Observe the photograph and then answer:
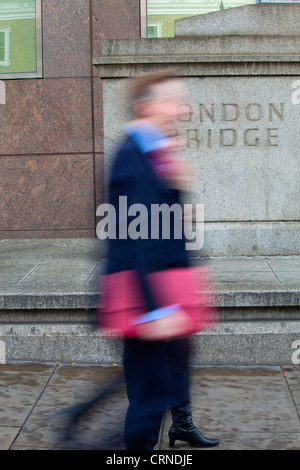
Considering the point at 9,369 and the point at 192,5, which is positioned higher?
the point at 192,5

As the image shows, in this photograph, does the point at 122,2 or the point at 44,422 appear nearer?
the point at 44,422

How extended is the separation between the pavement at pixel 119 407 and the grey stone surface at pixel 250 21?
10.2ft

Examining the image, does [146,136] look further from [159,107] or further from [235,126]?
[235,126]

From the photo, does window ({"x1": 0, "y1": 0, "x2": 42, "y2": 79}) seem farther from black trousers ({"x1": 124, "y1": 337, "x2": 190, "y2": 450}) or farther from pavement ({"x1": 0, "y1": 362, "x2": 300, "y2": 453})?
black trousers ({"x1": 124, "y1": 337, "x2": 190, "y2": 450})

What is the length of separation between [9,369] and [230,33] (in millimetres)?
3537

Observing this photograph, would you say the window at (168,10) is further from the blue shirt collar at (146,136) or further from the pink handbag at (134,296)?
the pink handbag at (134,296)

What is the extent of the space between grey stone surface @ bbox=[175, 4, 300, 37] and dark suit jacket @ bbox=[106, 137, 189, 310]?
3479mm

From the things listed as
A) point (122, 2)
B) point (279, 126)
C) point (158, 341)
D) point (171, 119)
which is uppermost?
point (122, 2)

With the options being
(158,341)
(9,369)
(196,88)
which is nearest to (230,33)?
(196,88)

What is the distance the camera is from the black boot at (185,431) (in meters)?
3.29

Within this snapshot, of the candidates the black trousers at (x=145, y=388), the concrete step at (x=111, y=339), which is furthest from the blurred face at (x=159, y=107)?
the concrete step at (x=111, y=339)
